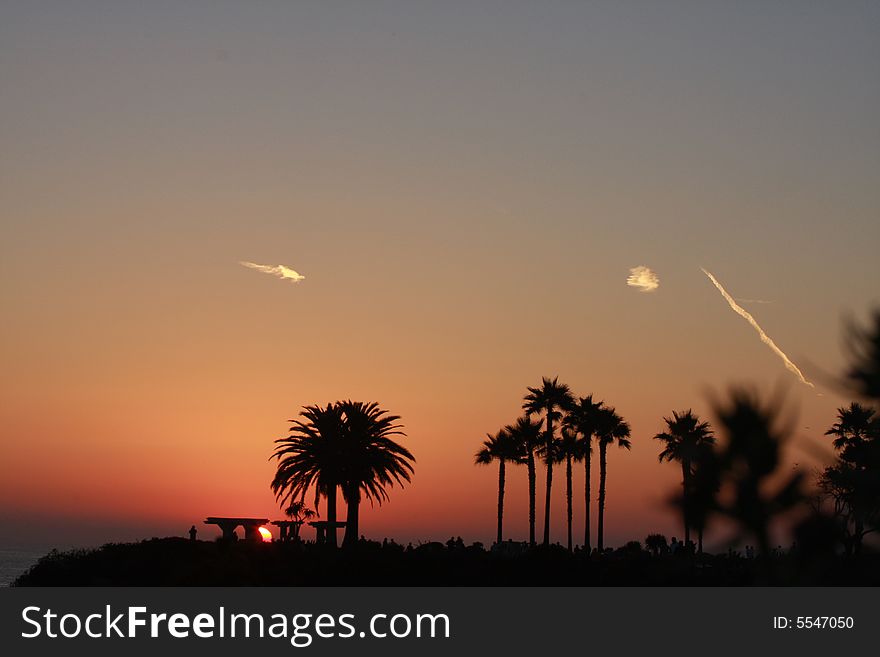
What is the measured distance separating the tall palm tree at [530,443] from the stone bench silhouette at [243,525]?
22.7 metres

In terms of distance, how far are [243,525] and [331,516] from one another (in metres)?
5.44

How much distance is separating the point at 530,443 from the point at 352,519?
19930mm

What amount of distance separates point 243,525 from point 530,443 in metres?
24.9

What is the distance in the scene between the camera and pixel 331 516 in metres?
68.1

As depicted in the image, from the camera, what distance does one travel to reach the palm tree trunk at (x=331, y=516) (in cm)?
6604

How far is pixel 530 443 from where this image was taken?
271ft

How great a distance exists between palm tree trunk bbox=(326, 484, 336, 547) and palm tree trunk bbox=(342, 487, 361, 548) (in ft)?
1.53

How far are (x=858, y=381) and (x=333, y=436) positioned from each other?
52433 mm

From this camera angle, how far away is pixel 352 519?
67312mm
